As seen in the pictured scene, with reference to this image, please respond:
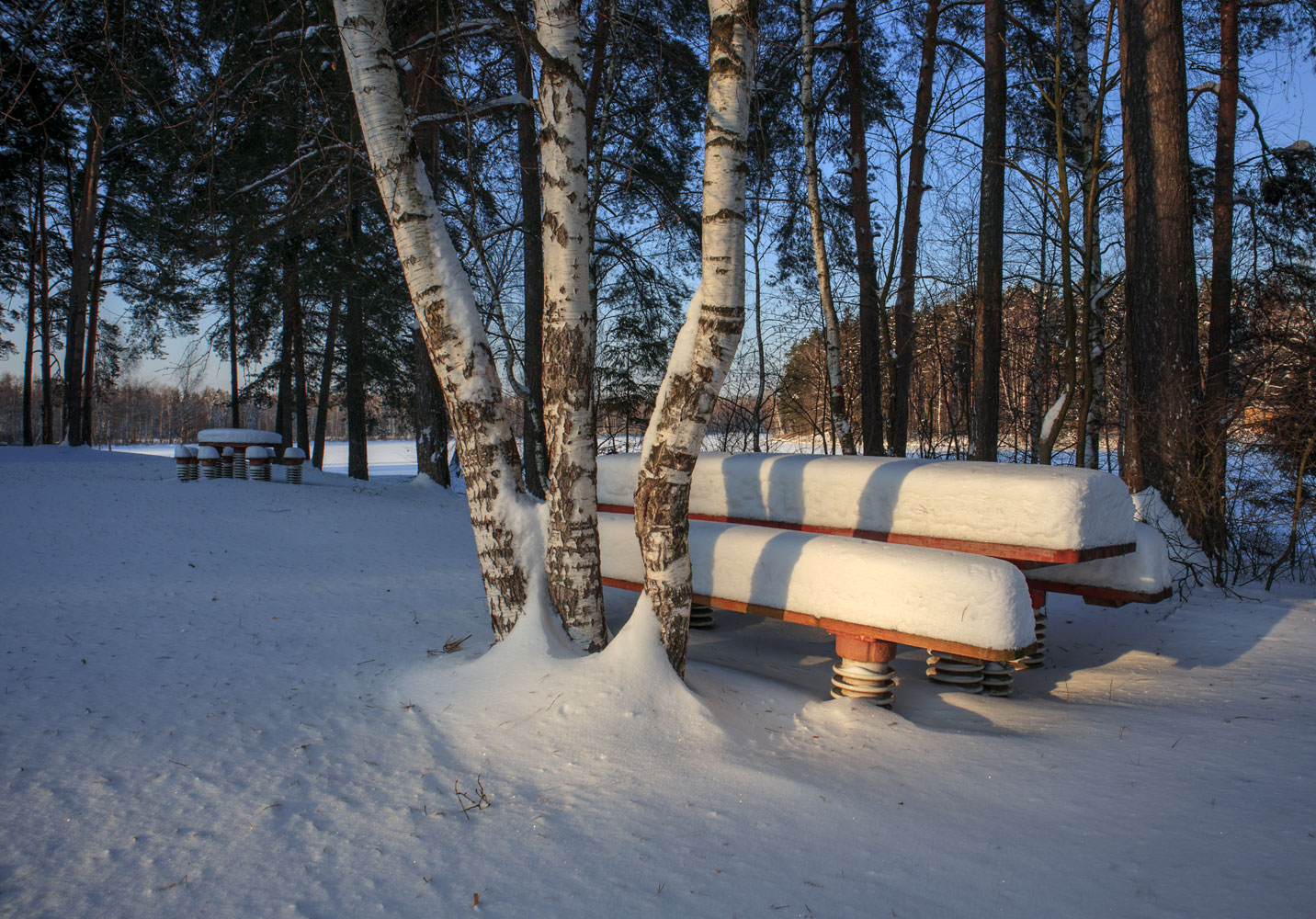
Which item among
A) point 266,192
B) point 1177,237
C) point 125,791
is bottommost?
point 125,791

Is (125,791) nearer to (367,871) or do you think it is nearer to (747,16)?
(367,871)

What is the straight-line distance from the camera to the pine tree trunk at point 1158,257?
18.4 feet

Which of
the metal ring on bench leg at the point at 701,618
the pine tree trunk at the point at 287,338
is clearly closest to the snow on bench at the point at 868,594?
the metal ring on bench leg at the point at 701,618

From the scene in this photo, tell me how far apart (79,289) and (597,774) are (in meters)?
17.8

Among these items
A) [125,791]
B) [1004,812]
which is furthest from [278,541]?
[1004,812]

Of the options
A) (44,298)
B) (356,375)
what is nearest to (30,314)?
(44,298)

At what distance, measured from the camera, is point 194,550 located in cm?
552

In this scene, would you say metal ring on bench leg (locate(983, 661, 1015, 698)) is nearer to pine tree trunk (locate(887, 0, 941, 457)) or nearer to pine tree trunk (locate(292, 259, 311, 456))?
pine tree trunk (locate(887, 0, 941, 457))

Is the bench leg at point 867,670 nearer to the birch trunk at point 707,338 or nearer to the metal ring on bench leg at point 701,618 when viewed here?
the birch trunk at point 707,338

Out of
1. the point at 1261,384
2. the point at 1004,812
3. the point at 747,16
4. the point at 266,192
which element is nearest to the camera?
the point at 1004,812

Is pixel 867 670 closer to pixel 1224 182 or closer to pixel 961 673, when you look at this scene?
pixel 961 673

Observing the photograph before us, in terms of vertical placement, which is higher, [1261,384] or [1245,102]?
[1245,102]

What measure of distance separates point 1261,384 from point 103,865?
6556 millimetres

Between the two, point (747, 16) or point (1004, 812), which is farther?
point (747, 16)
